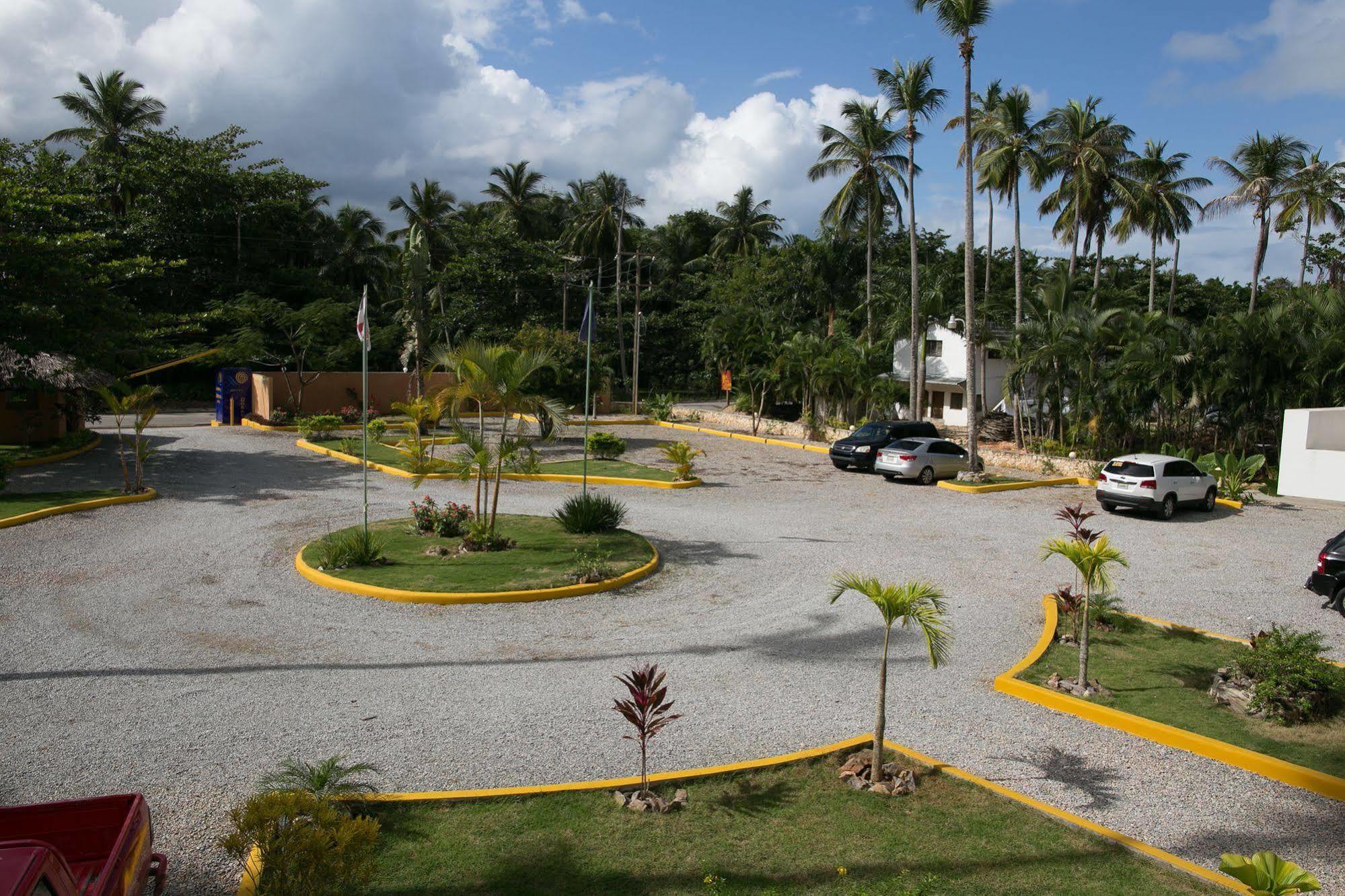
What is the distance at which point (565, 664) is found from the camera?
9.20 m

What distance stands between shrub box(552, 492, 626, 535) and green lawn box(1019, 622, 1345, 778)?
786 centimetres

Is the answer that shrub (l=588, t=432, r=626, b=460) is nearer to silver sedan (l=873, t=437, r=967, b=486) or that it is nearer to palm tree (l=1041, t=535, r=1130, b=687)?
silver sedan (l=873, t=437, r=967, b=486)

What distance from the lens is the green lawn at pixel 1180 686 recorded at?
23.8 ft

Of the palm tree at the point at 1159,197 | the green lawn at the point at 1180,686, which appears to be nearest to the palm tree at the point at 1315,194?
the palm tree at the point at 1159,197

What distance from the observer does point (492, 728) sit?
7395 millimetres

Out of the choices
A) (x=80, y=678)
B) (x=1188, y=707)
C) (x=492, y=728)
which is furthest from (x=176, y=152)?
(x=1188, y=707)

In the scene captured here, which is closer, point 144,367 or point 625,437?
point 144,367

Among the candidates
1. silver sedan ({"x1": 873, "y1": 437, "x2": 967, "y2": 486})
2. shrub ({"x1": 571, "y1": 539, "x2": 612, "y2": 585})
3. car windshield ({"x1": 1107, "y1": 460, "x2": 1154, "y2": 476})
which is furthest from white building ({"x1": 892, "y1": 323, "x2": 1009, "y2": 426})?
shrub ({"x1": 571, "y1": 539, "x2": 612, "y2": 585})

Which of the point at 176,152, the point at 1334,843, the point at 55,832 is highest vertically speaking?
the point at 176,152

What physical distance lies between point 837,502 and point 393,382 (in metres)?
26.2

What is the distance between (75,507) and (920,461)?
19.9m

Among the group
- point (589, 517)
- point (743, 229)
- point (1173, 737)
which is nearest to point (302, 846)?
point (1173, 737)

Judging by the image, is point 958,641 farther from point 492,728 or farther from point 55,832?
point 55,832

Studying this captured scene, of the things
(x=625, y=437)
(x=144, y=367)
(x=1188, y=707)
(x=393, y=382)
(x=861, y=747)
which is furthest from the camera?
(x=393, y=382)
